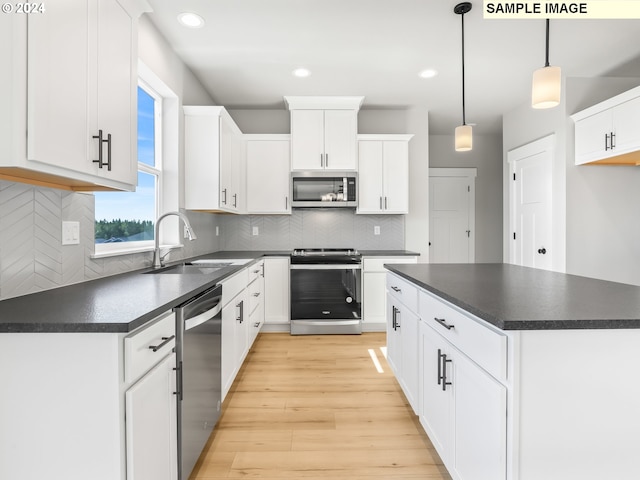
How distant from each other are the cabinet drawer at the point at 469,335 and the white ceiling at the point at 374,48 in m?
2.12

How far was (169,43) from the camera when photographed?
292 cm

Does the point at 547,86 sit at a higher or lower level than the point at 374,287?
higher

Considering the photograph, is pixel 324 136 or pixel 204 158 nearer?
pixel 204 158

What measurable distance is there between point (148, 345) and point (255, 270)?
2193 mm

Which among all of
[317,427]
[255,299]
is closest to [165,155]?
[255,299]

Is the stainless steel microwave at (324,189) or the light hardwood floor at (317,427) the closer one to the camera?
the light hardwood floor at (317,427)

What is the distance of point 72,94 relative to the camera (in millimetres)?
1261

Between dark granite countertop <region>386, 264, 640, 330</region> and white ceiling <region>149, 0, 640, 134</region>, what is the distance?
1.91 m

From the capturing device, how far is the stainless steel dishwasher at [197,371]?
1.43 m

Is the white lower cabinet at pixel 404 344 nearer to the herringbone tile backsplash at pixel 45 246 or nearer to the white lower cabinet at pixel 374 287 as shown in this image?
the white lower cabinet at pixel 374 287

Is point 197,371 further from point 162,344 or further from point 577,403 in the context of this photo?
point 577,403

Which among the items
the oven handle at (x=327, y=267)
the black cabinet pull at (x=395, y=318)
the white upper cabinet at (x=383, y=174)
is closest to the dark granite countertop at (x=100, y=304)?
the black cabinet pull at (x=395, y=318)

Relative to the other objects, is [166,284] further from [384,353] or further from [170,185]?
[384,353]

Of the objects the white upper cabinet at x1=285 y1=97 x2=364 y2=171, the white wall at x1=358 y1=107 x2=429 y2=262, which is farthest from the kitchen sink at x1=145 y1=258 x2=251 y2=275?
the white wall at x1=358 y1=107 x2=429 y2=262
